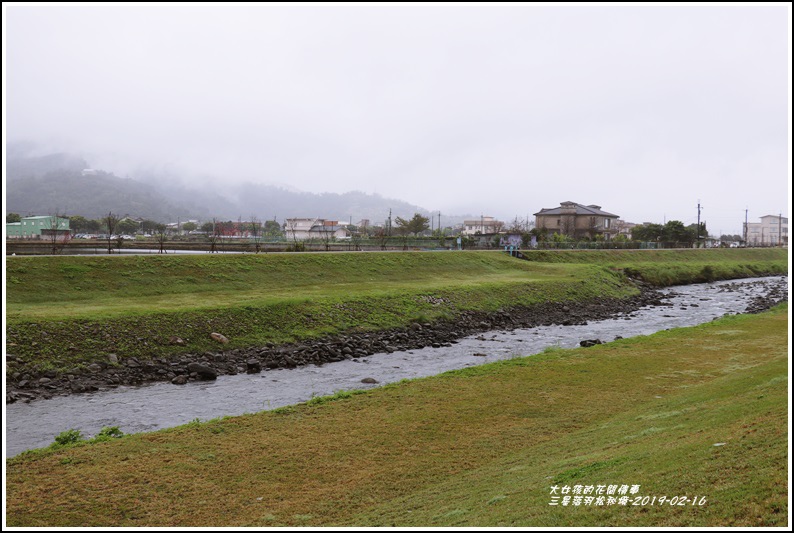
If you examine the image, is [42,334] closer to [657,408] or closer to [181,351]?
[181,351]

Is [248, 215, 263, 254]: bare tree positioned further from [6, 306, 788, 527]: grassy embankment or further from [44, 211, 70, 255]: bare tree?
[6, 306, 788, 527]: grassy embankment

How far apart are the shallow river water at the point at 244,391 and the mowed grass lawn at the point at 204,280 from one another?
7.26 metres

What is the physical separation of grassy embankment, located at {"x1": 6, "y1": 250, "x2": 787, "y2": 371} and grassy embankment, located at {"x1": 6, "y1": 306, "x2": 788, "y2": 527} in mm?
10401

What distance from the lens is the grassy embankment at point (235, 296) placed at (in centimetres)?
2312

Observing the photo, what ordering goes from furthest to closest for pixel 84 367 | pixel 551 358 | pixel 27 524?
pixel 551 358 → pixel 84 367 → pixel 27 524

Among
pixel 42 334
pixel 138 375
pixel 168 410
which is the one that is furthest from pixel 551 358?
pixel 42 334

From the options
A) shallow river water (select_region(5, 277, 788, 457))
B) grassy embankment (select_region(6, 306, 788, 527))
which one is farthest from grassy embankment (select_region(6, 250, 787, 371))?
grassy embankment (select_region(6, 306, 788, 527))

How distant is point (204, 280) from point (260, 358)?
13.5 m

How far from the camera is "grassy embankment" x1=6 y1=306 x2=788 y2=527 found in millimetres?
7816

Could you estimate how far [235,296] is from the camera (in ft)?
107

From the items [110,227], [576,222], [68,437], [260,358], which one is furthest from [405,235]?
[68,437]

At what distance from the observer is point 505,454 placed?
1260 centimetres

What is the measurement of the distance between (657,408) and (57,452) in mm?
14512

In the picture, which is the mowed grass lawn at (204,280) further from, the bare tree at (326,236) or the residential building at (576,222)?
the residential building at (576,222)
